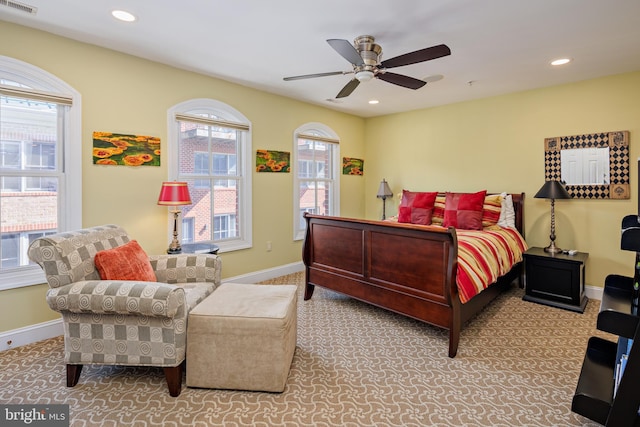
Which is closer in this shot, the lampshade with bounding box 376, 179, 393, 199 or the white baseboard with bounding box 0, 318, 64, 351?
the white baseboard with bounding box 0, 318, 64, 351

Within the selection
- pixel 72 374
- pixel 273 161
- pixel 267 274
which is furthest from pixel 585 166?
pixel 72 374

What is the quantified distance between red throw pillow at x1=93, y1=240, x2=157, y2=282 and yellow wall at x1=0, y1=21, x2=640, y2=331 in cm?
91

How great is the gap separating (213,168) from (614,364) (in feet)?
13.2

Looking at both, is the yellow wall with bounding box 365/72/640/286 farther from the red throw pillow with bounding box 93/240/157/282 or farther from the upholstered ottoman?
the red throw pillow with bounding box 93/240/157/282

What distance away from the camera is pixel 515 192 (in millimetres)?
4324

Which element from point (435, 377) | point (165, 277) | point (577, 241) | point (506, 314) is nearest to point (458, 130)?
point (577, 241)

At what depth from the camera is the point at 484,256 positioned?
9.87 ft

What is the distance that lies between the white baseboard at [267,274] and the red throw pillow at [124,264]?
1598 millimetres

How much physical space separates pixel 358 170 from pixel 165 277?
4.05 metres

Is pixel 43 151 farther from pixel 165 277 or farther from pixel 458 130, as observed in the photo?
pixel 458 130

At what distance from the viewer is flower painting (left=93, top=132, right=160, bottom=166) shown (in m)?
3.01

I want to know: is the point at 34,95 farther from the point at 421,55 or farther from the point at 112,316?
the point at 421,55

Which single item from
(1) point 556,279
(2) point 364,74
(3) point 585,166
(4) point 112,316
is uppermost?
(2) point 364,74

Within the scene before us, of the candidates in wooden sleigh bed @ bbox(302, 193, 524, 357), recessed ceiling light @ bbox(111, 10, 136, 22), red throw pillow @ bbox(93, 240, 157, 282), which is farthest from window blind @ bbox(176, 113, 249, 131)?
red throw pillow @ bbox(93, 240, 157, 282)
